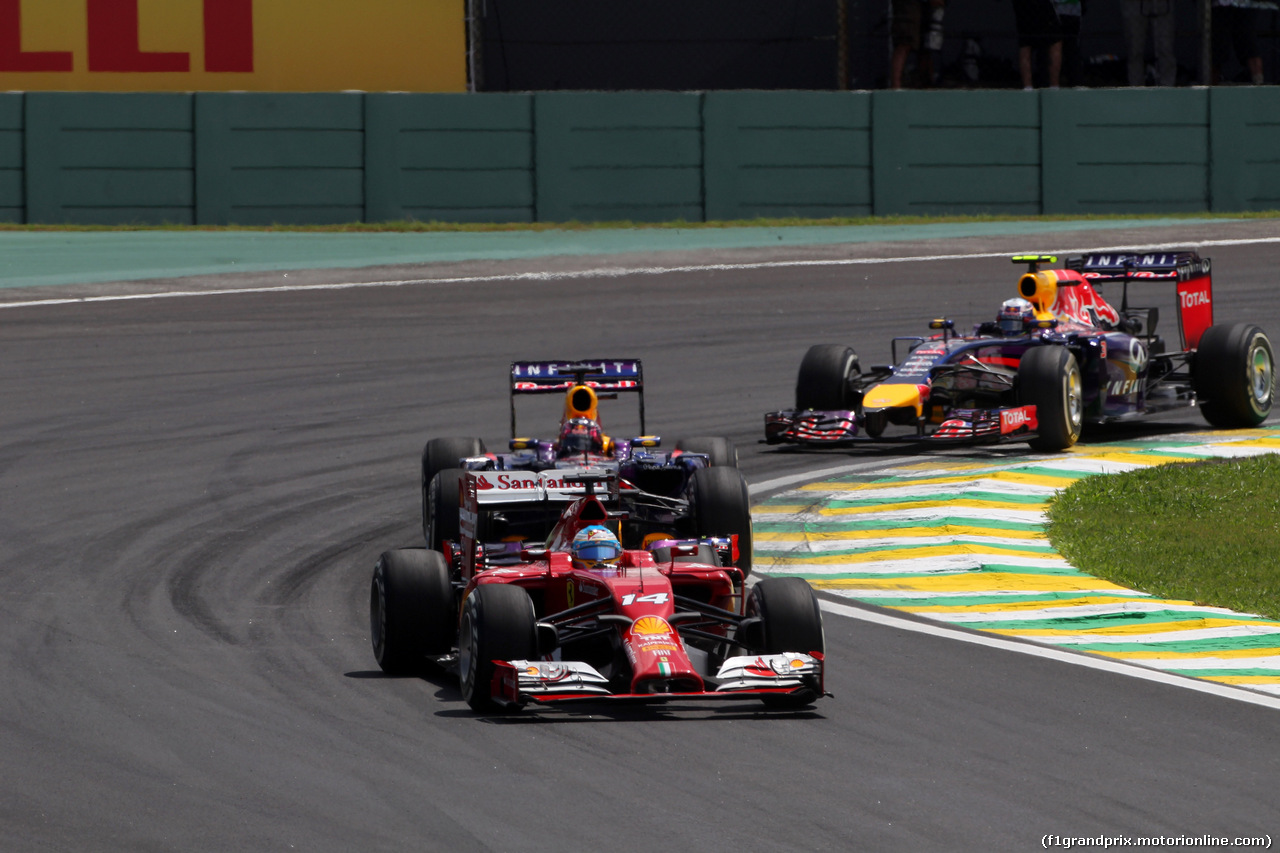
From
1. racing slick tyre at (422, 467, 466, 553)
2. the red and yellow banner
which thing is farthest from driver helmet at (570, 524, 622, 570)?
the red and yellow banner

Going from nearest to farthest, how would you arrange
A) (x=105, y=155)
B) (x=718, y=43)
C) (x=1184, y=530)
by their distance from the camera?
(x=1184, y=530) < (x=105, y=155) < (x=718, y=43)

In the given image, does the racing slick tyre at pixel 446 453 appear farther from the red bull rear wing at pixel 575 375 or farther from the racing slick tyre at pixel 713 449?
the racing slick tyre at pixel 713 449

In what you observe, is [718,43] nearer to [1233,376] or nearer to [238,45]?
[238,45]

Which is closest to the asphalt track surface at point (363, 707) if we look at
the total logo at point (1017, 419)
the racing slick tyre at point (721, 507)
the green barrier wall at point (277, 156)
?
the racing slick tyre at point (721, 507)

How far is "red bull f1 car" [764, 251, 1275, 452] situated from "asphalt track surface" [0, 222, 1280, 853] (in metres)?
0.47

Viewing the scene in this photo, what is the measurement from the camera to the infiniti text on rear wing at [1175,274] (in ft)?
56.2

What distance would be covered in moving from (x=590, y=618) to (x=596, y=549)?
497 mm

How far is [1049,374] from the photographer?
15.7 m

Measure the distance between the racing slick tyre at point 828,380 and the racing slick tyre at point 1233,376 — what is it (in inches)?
123

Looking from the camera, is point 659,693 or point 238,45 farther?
point 238,45

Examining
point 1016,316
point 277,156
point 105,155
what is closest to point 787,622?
point 1016,316

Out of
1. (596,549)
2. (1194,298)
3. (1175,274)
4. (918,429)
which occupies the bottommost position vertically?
(596,549)

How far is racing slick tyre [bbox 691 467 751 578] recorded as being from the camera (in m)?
10.8

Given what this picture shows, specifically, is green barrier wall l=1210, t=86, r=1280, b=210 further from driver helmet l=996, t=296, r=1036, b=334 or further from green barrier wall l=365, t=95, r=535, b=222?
driver helmet l=996, t=296, r=1036, b=334
